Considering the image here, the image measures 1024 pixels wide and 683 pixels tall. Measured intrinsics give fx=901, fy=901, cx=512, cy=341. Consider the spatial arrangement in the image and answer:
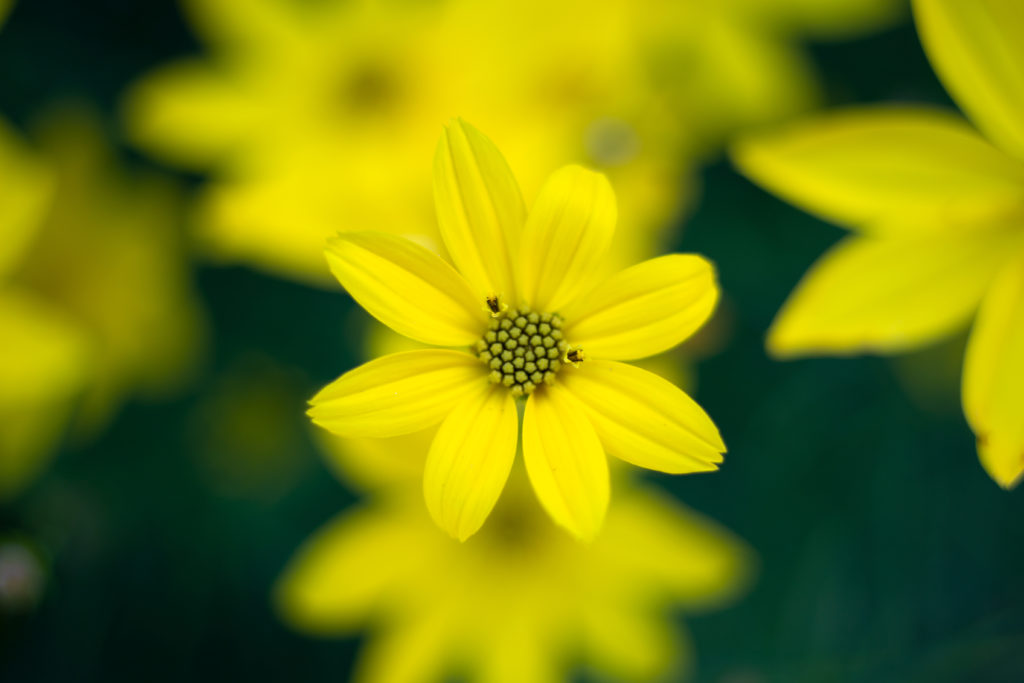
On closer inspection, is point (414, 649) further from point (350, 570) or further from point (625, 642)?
point (625, 642)

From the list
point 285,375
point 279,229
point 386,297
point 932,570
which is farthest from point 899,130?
point 285,375

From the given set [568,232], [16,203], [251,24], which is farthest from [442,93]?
[568,232]

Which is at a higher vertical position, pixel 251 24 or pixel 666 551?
pixel 251 24

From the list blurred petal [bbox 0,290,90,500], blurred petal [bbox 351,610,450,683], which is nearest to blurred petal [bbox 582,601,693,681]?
blurred petal [bbox 351,610,450,683]

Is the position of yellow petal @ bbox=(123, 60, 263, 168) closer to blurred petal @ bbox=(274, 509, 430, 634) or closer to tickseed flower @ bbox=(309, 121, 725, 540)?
blurred petal @ bbox=(274, 509, 430, 634)

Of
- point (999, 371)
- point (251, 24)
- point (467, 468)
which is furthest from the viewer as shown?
point (251, 24)

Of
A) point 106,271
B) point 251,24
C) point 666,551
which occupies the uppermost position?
point 251,24

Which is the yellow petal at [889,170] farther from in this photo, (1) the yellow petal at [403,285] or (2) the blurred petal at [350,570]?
(2) the blurred petal at [350,570]

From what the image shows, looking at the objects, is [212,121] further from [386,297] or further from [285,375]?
[386,297]
